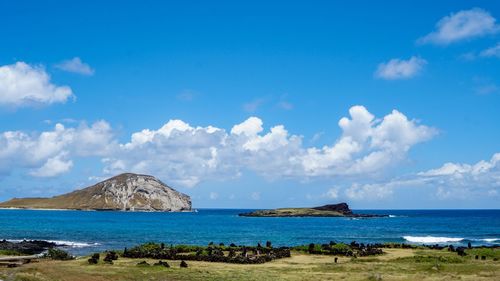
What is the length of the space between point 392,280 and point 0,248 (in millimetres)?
59925

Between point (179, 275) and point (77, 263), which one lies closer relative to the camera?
point (179, 275)

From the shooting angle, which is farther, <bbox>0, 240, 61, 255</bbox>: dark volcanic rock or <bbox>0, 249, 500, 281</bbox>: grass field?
<bbox>0, 240, 61, 255</bbox>: dark volcanic rock

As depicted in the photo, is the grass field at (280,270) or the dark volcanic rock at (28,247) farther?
the dark volcanic rock at (28,247)

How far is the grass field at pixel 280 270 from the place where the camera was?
50250 millimetres

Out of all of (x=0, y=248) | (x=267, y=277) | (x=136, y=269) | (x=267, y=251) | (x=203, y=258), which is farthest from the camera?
(x=0, y=248)

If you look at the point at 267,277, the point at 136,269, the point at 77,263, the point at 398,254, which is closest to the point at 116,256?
the point at 77,263

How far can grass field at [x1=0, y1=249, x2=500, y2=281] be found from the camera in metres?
50.2

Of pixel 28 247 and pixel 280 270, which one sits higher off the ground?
pixel 28 247

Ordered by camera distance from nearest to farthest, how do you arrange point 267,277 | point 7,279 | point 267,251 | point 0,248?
point 7,279 → point 267,277 → point 267,251 → point 0,248

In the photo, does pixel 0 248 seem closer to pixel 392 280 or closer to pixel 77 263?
pixel 77 263

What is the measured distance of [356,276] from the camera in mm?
51594

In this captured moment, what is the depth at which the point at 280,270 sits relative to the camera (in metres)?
56.5

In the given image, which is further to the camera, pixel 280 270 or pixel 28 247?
pixel 28 247

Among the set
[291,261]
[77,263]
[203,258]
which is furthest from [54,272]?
[291,261]
